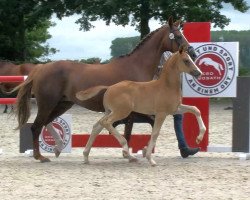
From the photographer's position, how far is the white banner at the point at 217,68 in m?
10.7

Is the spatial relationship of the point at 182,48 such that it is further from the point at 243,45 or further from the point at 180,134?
the point at 243,45

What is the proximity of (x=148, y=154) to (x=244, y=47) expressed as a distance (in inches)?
819

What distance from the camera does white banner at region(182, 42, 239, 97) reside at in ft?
35.1

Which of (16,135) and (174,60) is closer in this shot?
(174,60)

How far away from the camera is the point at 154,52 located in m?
10.5

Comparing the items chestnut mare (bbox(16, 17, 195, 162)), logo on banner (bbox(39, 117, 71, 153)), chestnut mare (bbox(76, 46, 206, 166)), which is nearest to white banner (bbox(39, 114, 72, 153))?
logo on banner (bbox(39, 117, 71, 153))

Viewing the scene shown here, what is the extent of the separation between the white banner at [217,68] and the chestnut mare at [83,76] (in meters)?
0.58

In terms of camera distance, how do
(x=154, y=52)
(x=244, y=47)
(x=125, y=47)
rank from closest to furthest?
(x=154, y=52), (x=244, y=47), (x=125, y=47)

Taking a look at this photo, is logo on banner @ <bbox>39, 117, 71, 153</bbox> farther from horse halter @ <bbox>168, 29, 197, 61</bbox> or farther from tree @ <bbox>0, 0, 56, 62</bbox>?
tree @ <bbox>0, 0, 56, 62</bbox>

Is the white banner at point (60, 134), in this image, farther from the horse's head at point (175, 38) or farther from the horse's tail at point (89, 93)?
the horse's head at point (175, 38)

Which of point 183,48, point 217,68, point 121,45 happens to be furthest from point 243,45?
point 183,48

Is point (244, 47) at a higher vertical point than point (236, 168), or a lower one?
higher

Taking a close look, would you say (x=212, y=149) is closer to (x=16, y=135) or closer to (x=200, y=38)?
(x=200, y=38)

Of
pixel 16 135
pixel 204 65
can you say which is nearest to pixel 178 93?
pixel 204 65
